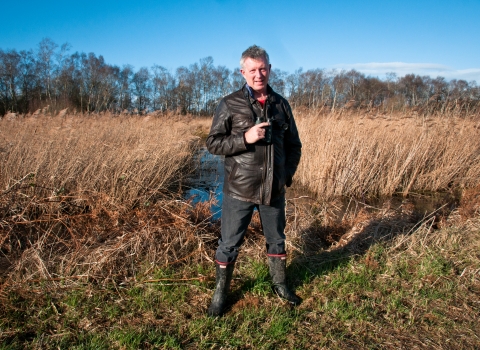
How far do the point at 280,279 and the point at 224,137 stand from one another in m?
1.24

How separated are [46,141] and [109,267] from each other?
3.69 m

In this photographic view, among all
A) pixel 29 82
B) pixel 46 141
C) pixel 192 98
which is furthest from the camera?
pixel 192 98

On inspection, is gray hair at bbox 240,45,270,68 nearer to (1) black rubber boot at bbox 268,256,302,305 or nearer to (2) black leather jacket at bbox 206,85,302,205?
(2) black leather jacket at bbox 206,85,302,205

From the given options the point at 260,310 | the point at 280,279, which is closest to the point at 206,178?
the point at 280,279

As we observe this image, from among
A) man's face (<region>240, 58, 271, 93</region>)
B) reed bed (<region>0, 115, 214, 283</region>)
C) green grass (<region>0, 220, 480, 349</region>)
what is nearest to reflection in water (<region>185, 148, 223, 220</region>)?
reed bed (<region>0, 115, 214, 283</region>)

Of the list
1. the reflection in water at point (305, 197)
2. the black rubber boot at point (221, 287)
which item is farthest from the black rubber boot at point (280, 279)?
the reflection in water at point (305, 197)

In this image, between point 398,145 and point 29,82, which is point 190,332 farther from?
point 29,82

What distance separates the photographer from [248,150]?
2.43 meters

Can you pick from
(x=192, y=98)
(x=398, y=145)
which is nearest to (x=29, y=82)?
(x=192, y=98)

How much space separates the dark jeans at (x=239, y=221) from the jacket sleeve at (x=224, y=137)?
37cm

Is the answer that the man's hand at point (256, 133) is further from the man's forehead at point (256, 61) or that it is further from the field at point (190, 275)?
the field at point (190, 275)

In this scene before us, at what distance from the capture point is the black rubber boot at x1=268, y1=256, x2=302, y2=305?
2.72m

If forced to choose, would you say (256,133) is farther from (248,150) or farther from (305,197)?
(305,197)

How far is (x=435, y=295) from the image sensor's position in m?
2.77
